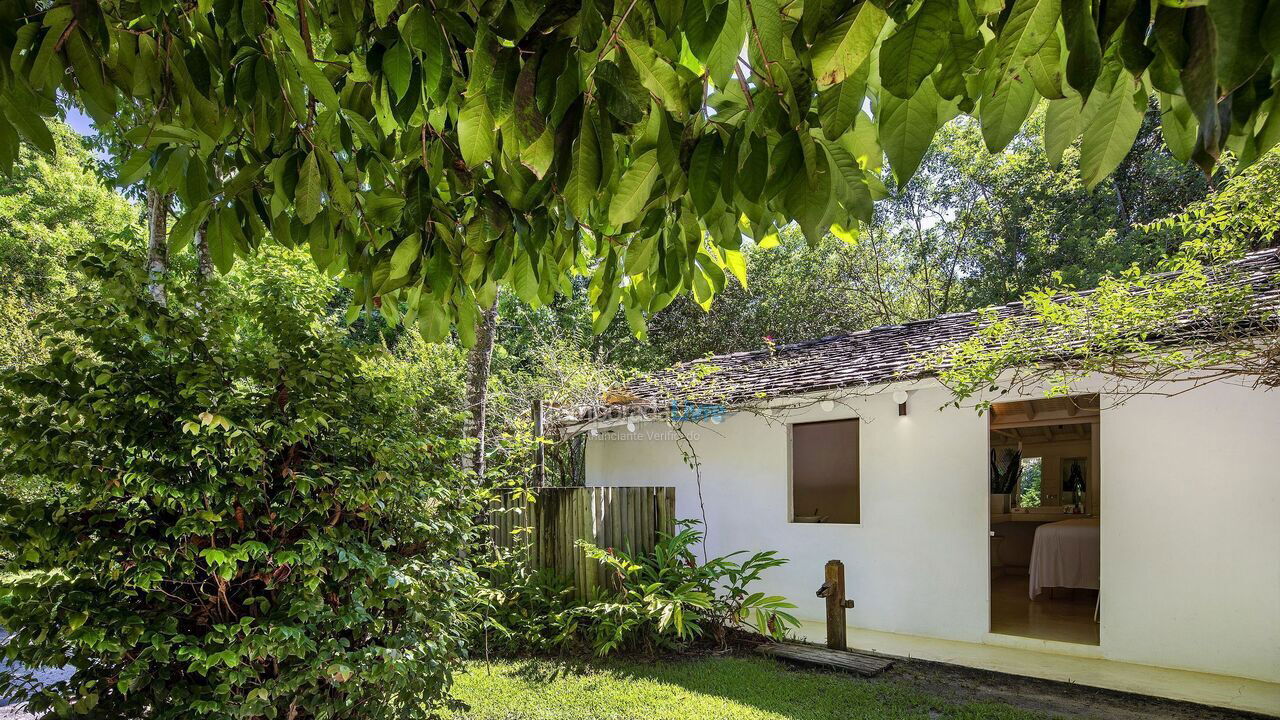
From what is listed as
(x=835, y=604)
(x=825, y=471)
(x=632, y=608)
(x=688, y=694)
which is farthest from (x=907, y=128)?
(x=825, y=471)

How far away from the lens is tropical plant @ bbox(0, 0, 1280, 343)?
40.4 inches

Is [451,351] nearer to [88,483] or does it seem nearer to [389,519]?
[389,519]

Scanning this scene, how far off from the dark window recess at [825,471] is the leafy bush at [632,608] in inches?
171

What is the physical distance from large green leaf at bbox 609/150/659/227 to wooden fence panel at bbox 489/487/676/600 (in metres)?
5.79

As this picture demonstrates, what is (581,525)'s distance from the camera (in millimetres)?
7285

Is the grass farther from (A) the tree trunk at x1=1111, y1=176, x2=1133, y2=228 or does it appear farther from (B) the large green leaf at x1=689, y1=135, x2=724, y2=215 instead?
(A) the tree trunk at x1=1111, y1=176, x2=1133, y2=228

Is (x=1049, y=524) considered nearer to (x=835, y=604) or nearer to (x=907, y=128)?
(x=835, y=604)

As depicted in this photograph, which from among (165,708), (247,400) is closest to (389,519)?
(247,400)

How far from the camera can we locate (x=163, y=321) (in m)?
3.29

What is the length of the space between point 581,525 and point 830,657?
2591mm

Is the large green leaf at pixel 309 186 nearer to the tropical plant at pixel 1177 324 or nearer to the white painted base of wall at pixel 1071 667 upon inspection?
the tropical plant at pixel 1177 324

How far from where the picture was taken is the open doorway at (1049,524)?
315 inches

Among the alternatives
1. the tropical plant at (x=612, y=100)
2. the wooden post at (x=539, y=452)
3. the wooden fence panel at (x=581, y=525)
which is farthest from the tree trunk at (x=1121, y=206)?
the tropical plant at (x=612, y=100)

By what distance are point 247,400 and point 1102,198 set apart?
1740 cm
